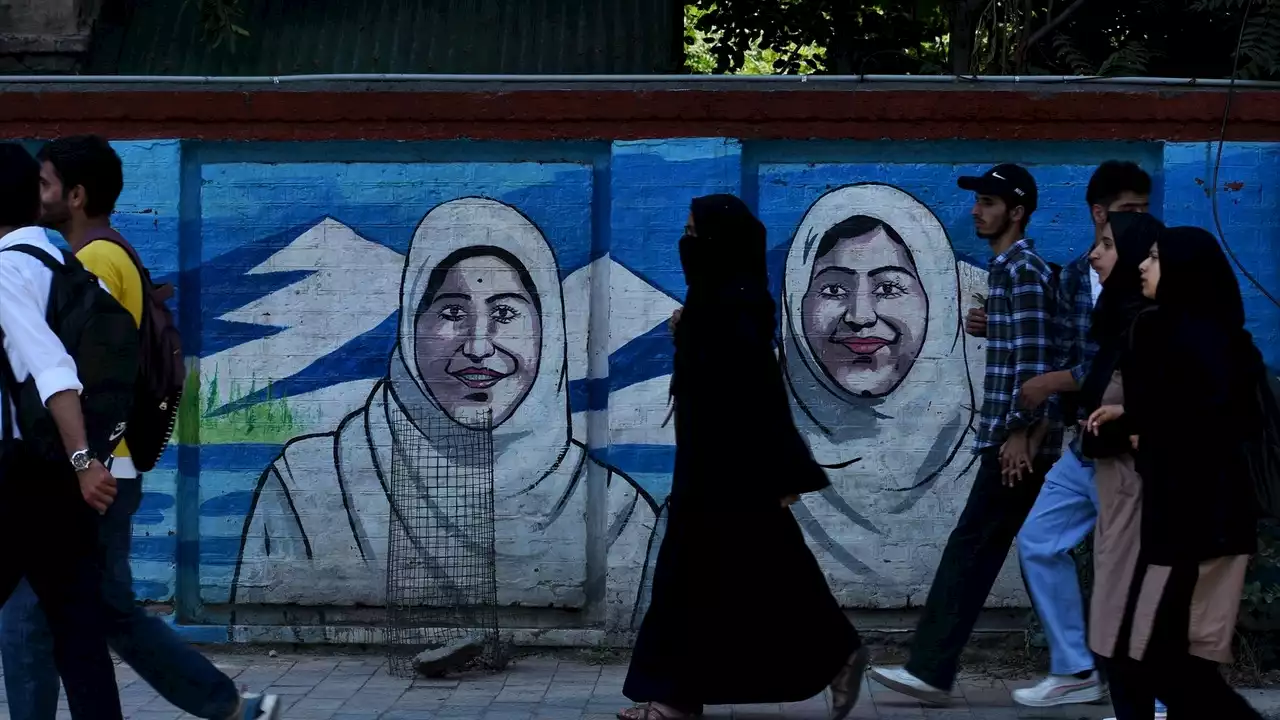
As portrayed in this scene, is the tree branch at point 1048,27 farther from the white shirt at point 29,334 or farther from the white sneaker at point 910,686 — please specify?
the white shirt at point 29,334

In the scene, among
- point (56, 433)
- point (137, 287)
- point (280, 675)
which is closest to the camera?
point (56, 433)

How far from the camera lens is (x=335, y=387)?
6617 millimetres

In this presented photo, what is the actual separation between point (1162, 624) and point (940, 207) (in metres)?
2.66

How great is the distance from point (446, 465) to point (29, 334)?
2679 millimetres

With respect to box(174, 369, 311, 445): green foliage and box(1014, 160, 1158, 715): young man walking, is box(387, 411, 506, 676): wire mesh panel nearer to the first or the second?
box(174, 369, 311, 445): green foliage

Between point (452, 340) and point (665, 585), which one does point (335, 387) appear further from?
point (665, 585)

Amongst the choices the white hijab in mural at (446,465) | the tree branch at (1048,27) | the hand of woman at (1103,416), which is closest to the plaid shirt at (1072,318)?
the hand of woman at (1103,416)

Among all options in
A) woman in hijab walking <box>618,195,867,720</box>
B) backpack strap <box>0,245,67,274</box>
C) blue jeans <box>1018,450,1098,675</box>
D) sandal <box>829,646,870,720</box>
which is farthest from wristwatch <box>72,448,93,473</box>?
blue jeans <box>1018,450,1098,675</box>

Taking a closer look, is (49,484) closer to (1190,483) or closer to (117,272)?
(117,272)

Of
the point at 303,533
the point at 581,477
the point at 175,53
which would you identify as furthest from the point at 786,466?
the point at 175,53

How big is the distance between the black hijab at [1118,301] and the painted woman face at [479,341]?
8.50 ft

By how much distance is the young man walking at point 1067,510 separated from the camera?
206 inches

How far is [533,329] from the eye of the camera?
259 inches

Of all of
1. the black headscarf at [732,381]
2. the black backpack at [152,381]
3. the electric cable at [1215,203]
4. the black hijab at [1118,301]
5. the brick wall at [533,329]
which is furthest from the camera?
the brick wall at [533,329]
